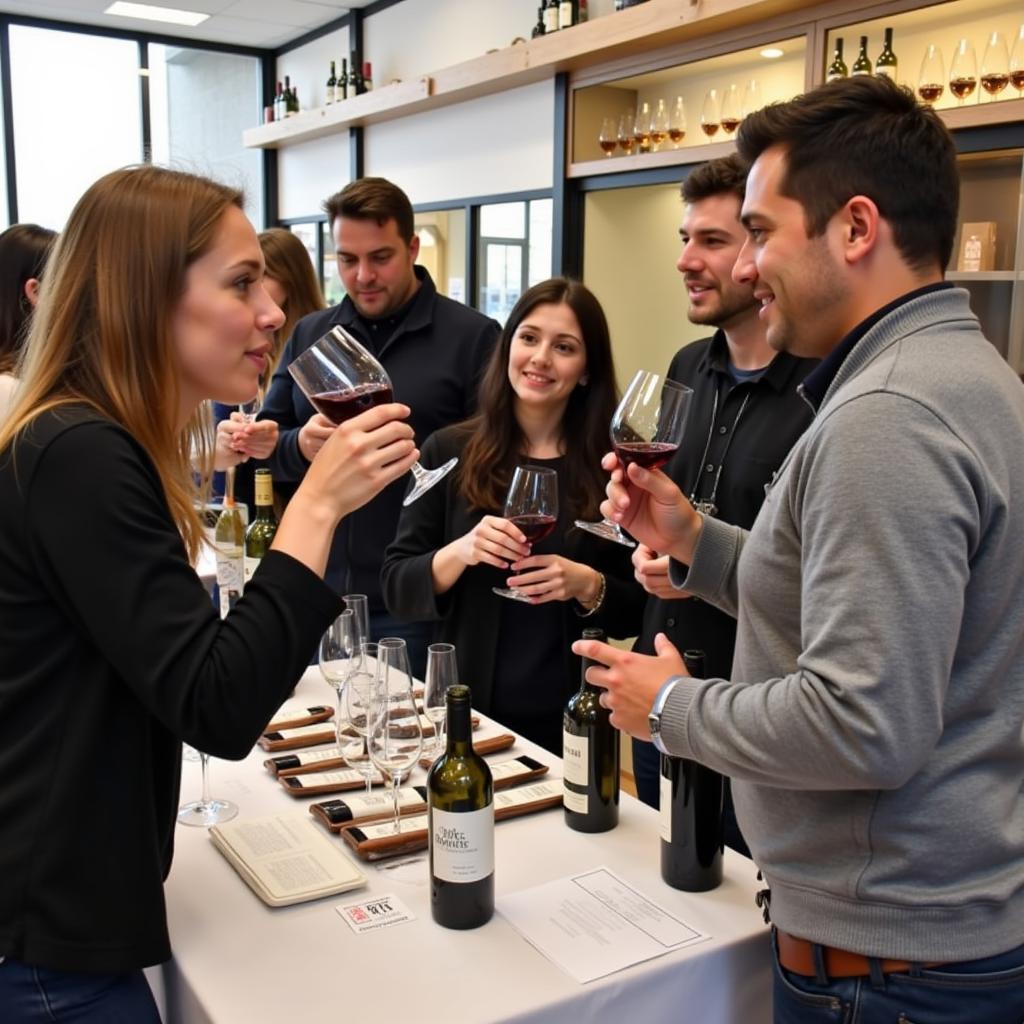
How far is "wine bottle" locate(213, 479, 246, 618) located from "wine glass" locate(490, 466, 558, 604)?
714 millimetres

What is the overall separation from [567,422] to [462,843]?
142cm

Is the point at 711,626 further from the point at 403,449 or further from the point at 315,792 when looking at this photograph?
the point at 403,449

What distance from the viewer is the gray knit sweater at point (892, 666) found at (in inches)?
41.0

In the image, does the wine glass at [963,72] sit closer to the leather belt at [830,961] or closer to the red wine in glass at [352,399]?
the red wine in glass at [352,399]

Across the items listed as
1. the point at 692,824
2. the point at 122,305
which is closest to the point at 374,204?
the point at 122,305

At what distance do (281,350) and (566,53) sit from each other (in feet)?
6.21

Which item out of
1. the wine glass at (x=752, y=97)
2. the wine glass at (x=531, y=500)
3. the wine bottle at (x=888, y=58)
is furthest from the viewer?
the wine glass at (x=752, y=97)

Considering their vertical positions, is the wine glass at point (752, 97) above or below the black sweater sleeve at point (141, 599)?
above

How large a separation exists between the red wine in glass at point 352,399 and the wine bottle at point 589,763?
1.62 ft

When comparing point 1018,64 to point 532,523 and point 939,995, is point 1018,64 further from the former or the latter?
point 939,995

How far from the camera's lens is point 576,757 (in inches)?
63.2

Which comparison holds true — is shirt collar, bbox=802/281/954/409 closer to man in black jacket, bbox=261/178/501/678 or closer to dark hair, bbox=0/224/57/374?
man in black jacket, bbox=261/178/501/678

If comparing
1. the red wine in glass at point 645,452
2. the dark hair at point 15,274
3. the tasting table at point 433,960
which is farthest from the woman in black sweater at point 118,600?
the dark hair at point 15,274

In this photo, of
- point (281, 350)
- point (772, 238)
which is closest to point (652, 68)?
point (281, 350)
